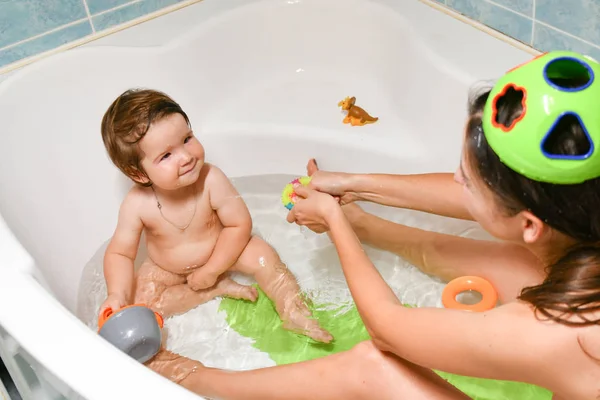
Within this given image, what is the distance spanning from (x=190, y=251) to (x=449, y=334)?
26.5 inches

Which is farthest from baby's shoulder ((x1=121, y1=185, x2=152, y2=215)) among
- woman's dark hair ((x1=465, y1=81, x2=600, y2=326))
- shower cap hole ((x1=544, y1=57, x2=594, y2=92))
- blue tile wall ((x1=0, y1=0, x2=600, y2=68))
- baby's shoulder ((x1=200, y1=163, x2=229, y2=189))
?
shower cap hole ((x1=544, y1=57, x2=594, y2=92))

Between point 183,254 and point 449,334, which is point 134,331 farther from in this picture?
point 449,334

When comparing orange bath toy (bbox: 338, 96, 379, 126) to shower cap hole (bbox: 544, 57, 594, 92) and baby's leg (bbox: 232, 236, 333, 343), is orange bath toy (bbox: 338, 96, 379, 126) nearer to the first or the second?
baby's leg (bbox: 232, 236, 333, 343)

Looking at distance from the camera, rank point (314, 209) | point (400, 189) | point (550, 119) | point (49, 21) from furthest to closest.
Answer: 1. point (49, 21)
2. point (400, 189)
3. point (314, 209)
4. point (550, 119)

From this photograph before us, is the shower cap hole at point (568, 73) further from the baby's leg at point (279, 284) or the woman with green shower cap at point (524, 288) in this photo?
the baby's leg at point (279, 284)

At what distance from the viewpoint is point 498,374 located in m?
0.78

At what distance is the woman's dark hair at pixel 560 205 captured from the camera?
0.66 m

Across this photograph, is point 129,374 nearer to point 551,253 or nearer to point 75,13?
point 551,253

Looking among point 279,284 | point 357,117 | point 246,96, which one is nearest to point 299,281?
point 279,284

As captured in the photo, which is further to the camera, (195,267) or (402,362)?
(195,267)

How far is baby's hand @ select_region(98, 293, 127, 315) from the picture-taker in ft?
3.91

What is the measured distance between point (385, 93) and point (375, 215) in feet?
1.21

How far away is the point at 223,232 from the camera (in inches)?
52.1

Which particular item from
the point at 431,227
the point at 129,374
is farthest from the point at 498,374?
the point at 431,227
